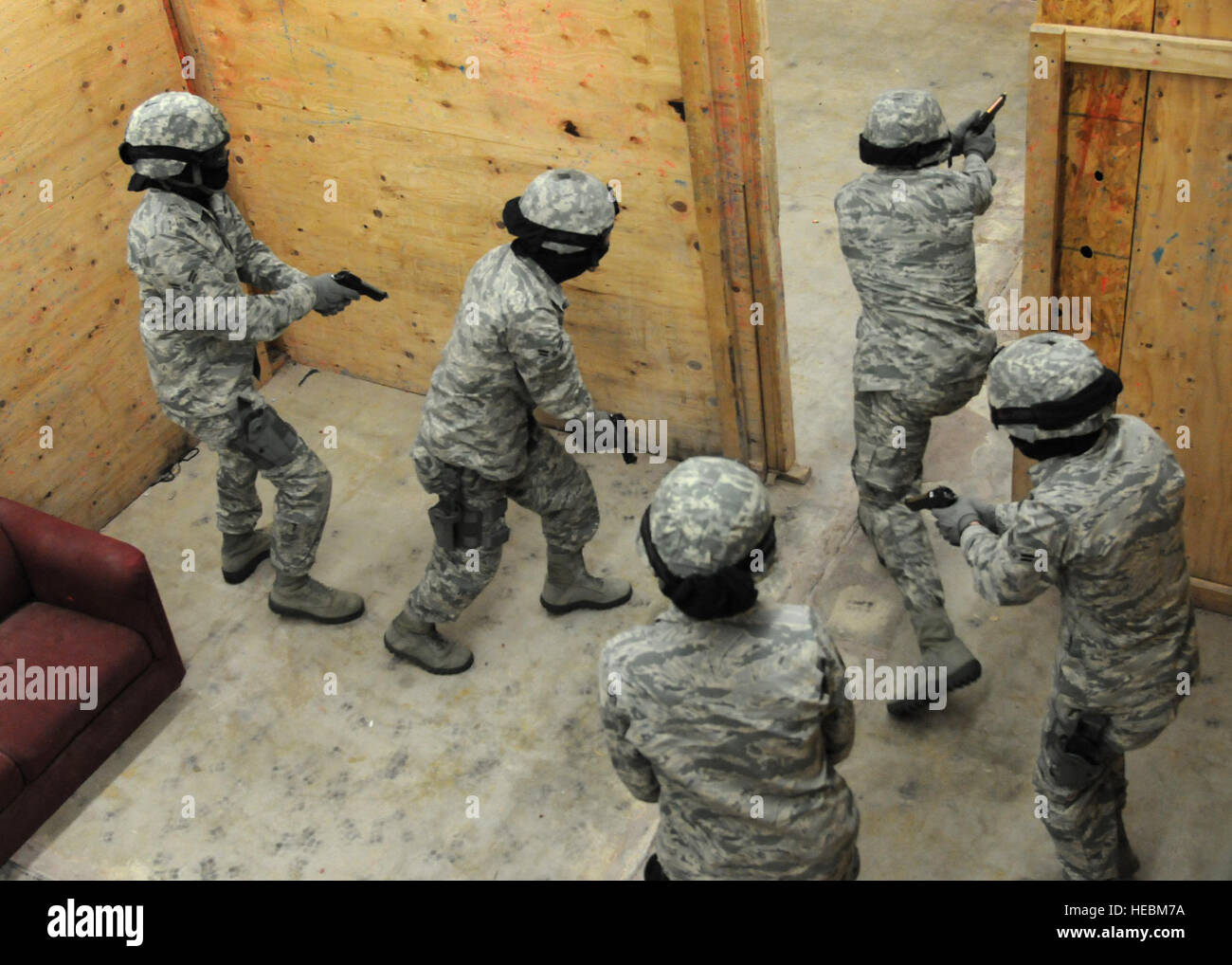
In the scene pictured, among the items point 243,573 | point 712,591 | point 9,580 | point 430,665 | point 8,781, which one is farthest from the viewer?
point 243,573

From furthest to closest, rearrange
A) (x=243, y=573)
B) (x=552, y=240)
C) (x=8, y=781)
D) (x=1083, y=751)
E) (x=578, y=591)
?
1. (x=243, y=573)
2. (x=578, y=591)
3. (x=8, y=781)
4. (x=552, y=240)
5. (x=1083, y=751)

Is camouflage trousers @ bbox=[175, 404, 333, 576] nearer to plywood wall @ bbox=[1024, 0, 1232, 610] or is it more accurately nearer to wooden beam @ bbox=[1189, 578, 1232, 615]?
plywood wall @ bbox=[1024, 0, 1232, 610]

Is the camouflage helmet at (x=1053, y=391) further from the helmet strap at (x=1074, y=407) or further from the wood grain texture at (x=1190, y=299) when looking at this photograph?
the wood grain texture at (x=1190, y=299)

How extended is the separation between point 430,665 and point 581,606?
601 mm

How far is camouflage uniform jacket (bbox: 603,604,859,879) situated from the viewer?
2.91 metres

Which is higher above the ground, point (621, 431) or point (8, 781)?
point (621, 431)

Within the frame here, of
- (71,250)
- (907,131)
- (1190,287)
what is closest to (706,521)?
(907,131)

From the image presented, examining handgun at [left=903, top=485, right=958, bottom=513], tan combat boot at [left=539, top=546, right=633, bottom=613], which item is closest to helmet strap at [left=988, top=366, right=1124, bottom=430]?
handgun at [left=903, top=485, right=958, bottom=513]

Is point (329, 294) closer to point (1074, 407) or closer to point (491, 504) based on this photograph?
point (491, 504)

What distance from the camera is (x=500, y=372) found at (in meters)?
4.41

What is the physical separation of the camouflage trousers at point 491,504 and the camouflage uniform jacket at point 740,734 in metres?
1.65

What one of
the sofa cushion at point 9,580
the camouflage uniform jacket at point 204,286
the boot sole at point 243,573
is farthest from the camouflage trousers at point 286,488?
the sofa cushion at point 9,580

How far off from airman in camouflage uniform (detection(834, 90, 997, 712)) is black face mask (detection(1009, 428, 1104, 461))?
45.3 inches

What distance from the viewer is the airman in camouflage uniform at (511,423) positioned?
4211 mm
